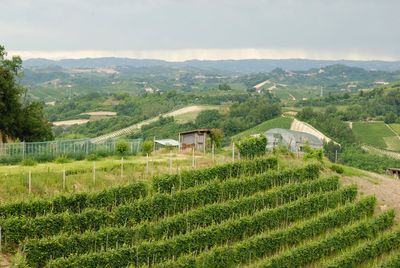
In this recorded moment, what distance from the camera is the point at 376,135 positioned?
242ft

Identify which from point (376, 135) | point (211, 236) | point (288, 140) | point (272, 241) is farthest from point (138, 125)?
point (211, 236)

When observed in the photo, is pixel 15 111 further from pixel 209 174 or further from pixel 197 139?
pixel 209 174

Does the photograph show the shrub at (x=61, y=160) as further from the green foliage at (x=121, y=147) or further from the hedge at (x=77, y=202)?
the hedge at (x=77, y=202)

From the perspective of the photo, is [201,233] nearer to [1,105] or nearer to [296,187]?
[296,187]

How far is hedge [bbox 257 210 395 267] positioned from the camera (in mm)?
20109

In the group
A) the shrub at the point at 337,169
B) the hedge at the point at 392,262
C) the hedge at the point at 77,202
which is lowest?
the hedge at the point at 392,262

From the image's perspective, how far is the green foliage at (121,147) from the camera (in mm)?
27766

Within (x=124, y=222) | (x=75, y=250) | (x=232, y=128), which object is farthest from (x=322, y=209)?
(x=232, y=128)

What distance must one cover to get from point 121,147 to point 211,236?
9.25 metres

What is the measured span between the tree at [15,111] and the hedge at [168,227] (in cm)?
1394

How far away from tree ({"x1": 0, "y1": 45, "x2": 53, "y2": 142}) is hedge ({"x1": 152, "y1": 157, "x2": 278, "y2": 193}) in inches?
473

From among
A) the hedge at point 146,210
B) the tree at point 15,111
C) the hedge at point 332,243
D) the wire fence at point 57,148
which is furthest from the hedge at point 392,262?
the tree at point 15,111

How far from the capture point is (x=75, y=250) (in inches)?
677

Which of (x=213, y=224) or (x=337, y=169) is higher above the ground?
(x=337, y=169)
